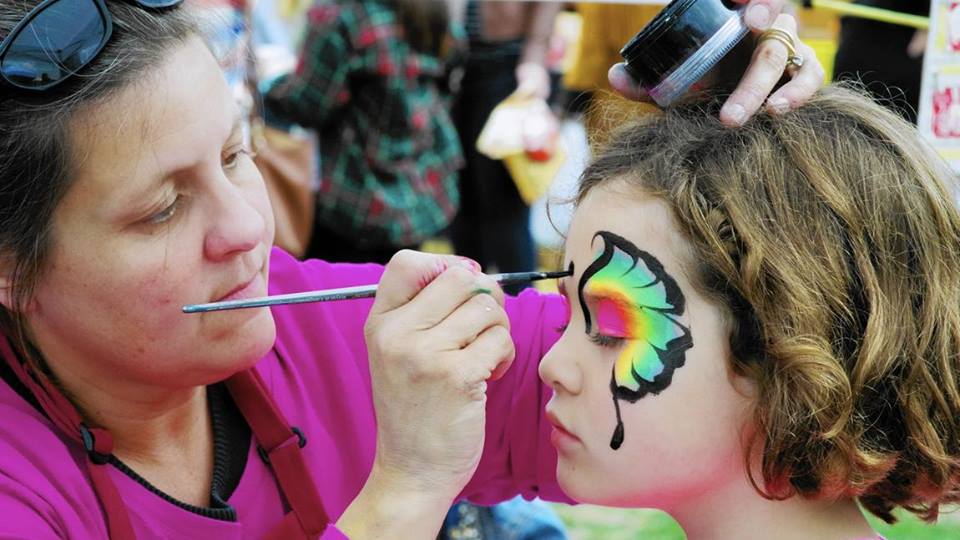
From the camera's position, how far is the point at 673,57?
141cm

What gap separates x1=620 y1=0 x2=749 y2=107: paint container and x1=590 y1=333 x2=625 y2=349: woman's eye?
0.32m

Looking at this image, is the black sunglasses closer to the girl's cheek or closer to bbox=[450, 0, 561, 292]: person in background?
the girl's cheek

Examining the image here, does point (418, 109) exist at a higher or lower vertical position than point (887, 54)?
lower

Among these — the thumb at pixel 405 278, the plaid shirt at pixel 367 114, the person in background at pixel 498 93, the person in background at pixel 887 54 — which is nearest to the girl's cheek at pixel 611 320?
the thumb at pixel 405 278

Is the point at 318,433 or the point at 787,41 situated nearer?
the point at 787,41

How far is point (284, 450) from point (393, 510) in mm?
284

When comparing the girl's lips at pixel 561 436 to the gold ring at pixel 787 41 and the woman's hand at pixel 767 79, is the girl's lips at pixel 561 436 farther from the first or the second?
the gold ring at pixel 787 41

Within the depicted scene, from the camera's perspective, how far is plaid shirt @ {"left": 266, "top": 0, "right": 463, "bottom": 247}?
3740 millimetres

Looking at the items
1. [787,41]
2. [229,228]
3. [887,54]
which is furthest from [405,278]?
[887,54]

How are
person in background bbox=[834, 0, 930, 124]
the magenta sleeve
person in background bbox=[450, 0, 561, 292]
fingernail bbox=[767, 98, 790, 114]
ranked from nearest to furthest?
1. fingernail bbox=[767, 98, 790, 114]
2. the magenta sleeve
3. person in background bbox=[834, 0, 930, 124]
4. person in background bbox=[450, 0, 561, 292]

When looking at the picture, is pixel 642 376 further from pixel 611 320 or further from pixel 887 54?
pixel 887 54

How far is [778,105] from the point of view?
1.43 m

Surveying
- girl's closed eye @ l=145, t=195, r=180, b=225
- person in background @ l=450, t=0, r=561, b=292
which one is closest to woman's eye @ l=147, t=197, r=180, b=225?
girl's closed eye @ l=145, t=195, r=180, b=225

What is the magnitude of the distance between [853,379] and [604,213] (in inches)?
14.3
